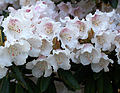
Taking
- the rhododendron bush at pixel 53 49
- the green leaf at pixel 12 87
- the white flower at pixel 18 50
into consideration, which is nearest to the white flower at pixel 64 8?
the rhododendron bush at pixel 53 49

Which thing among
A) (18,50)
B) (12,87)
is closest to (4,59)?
(18,50)

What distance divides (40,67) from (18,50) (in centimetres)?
20

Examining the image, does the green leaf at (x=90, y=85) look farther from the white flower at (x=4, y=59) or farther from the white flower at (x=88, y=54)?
the white flower at (x=4, y=59)

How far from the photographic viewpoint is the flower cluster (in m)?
1.24

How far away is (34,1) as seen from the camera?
1887 millimetres

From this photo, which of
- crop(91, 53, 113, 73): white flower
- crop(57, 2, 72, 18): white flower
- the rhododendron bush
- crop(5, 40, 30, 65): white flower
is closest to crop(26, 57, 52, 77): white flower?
the rhododendron bush

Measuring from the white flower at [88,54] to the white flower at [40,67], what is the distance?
15 cm

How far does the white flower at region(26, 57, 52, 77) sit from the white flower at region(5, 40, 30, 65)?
101 millimetres

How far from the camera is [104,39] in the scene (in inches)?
55.0

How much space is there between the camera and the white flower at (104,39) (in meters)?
1.38

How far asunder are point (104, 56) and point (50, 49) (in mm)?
262

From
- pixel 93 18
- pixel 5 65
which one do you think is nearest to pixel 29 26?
pixel 5 65

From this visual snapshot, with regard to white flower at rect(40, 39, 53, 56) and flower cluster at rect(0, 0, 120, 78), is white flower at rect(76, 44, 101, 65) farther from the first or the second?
white flower at rect(40, 39, 53, 56)

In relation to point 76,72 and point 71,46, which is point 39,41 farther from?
point 76,72
